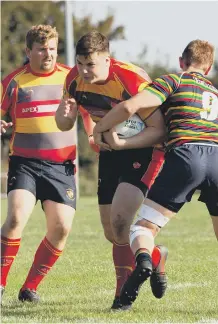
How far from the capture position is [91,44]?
6621 millimetres

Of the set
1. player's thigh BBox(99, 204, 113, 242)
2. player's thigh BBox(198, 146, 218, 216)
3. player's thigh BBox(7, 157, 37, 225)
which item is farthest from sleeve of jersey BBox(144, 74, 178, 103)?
player's thigh BBox(7, 157, 37, 225)

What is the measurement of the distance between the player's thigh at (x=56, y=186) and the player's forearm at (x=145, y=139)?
96 cm

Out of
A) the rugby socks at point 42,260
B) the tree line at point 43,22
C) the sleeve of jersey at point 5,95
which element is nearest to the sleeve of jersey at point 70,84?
the sleeve of jersey at point 5,95

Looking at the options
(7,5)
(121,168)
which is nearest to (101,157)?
(121,168)

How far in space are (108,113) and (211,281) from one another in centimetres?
271

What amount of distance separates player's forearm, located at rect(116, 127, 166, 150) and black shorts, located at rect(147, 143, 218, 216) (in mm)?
193

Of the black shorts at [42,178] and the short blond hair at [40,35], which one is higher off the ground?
the short blond hair at [40,35]

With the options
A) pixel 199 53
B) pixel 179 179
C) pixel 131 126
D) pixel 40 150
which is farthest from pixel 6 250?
pixel 199 53

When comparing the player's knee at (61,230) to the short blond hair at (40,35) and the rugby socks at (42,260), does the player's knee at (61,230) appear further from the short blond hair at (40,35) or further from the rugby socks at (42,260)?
the short blond hair at (40,35)

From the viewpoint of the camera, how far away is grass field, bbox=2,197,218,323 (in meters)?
6.68

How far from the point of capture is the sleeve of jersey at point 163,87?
21.0ft

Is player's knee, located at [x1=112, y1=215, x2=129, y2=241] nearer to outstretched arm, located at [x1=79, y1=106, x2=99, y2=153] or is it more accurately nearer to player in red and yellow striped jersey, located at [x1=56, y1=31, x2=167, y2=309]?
player in red and yellow striped jersey, located at [x1=56, y1=31, x2=167, y2=309]

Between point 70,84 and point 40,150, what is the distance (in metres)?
0.76

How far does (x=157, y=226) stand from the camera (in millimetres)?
6484
